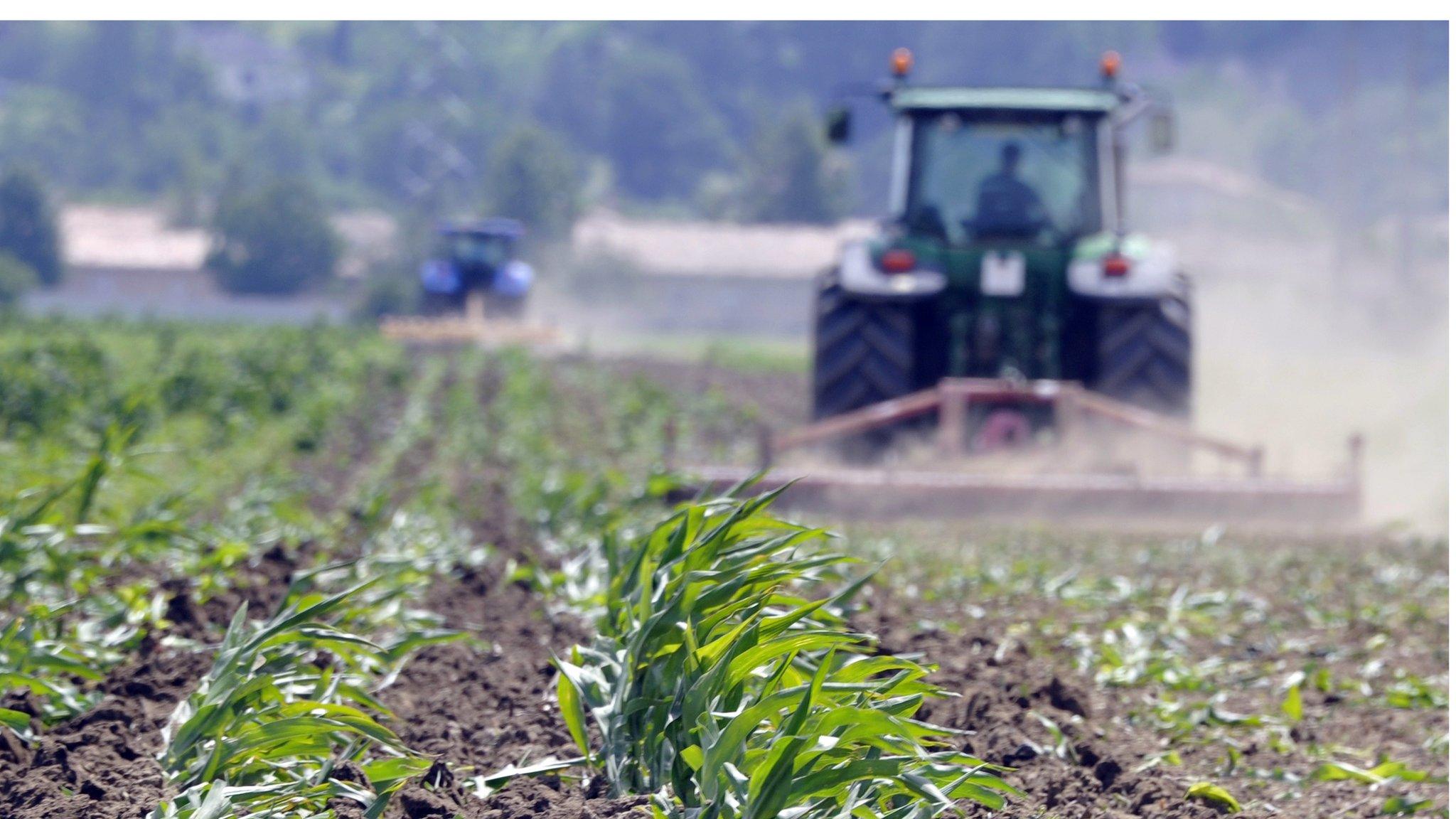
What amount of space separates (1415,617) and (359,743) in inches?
156

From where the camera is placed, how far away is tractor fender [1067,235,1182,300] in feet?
32.9

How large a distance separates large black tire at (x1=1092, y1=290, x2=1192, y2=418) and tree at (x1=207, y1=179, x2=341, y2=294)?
4962 centimetres

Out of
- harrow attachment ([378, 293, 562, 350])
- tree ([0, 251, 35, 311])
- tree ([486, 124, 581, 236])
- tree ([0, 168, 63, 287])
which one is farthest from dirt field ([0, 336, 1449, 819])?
tree ([486, 124, 581, 236])

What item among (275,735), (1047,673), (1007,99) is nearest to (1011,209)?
(1007,99)

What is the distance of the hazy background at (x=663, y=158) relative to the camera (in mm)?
42250

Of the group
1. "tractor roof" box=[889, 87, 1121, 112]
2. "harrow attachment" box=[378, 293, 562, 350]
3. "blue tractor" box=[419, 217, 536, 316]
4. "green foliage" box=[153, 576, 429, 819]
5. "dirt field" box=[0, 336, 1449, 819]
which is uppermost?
"tractor roof" box=[889, 87, 1121, 112]

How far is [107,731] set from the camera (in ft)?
10.9

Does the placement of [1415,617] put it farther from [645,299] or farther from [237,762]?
[645,299]

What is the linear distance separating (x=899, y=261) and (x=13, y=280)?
141ft

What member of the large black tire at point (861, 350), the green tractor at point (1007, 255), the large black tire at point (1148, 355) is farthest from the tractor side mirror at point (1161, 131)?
the large black tire at point (861, 350)

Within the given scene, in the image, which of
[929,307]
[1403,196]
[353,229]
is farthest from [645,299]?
[929,307]

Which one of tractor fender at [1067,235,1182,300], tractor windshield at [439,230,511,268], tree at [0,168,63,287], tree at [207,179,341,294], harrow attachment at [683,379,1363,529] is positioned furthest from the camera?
tree at [0,168,63,287]

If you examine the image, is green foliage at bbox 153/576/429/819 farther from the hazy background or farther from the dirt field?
the hazy background

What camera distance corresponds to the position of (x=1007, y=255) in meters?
10.2
